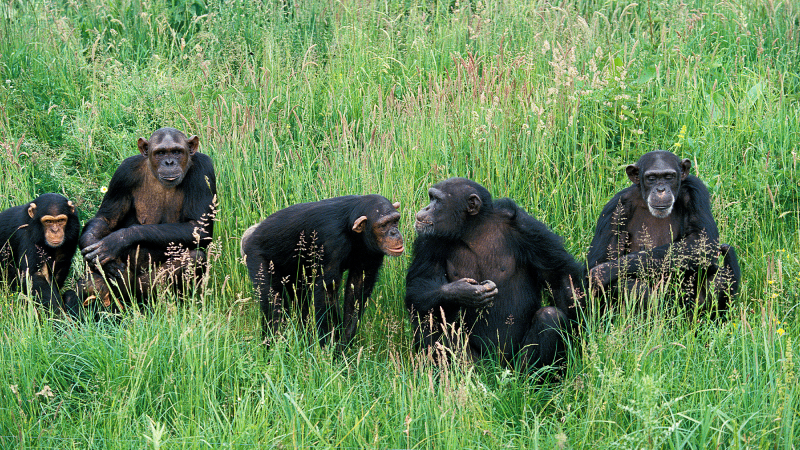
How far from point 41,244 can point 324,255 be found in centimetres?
217

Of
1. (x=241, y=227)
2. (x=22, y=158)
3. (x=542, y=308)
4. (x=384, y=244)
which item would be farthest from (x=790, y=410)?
(x=22, y=158)

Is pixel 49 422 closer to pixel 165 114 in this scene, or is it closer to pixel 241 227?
pixel 241 227

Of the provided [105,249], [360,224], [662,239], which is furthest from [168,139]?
[662,239]

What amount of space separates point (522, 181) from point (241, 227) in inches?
90.3

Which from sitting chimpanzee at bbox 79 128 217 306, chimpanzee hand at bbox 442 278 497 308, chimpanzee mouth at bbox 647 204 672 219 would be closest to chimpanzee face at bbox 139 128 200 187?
sitting chimpanzee at bbox 79 128 217 306

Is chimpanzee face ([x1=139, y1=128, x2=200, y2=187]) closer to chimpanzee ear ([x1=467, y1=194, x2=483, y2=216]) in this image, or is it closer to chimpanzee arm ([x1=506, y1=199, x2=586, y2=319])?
chimpanzee ear ([x1=467, y1=194, x2=483, y2=216])

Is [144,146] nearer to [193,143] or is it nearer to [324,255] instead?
[193,143]

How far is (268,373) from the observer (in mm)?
4371

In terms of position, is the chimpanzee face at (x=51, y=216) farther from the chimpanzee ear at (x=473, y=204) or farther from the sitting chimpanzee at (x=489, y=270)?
the chimpanzee ear at (x=473, y=204)

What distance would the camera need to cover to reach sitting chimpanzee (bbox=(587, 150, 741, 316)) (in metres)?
5.17

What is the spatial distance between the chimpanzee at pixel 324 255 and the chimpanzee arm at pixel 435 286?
167 mm

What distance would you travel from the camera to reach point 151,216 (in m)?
6.13

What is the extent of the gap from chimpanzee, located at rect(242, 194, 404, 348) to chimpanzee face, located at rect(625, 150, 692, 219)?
1680 millimetres

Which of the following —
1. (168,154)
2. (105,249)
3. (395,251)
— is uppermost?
(168,154)
